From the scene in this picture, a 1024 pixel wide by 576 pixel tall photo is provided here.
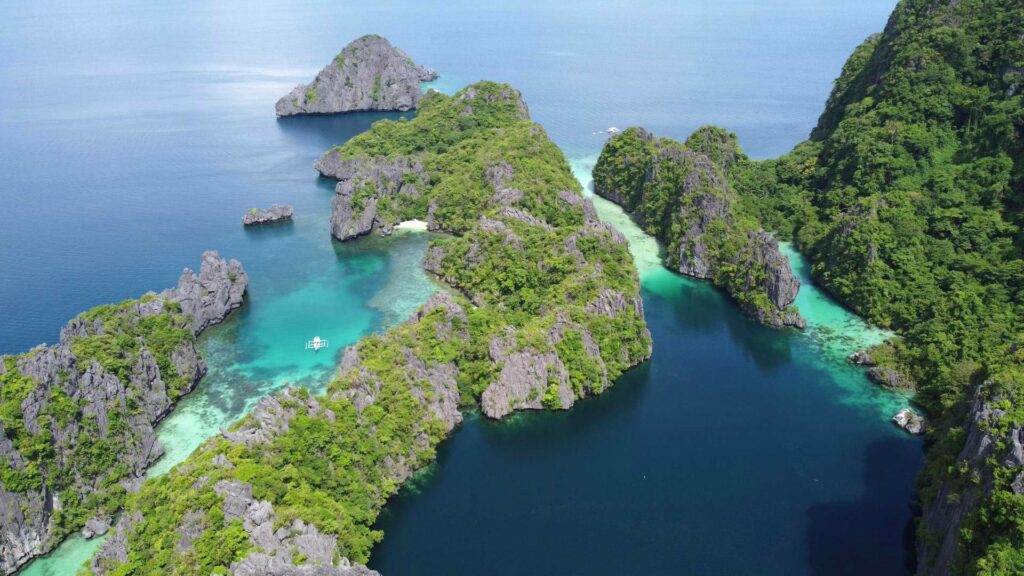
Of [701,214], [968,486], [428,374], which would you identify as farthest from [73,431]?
[701,214]

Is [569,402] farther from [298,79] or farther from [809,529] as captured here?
[298,79]

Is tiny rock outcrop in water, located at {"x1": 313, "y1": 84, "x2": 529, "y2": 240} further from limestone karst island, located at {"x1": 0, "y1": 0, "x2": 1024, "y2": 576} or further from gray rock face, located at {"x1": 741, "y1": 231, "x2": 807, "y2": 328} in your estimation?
gray rock face, located at {"x1": 741, "y1": 231, "x2": 807, "y2": 328}

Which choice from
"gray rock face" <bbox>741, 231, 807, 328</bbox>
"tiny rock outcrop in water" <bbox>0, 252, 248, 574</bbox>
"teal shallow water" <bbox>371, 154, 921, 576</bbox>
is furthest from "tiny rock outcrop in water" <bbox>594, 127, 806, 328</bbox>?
→ "tiny rock outcrop in water" <bbox>0, 252, 248, 574</bbox>

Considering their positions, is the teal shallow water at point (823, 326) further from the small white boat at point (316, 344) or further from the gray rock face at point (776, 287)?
the small white boat at point (316, 344)

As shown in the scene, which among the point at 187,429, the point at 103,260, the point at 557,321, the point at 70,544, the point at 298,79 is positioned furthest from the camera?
the point at 298,79

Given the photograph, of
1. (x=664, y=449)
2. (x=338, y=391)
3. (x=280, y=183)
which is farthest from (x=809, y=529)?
(x=280, y=183)
